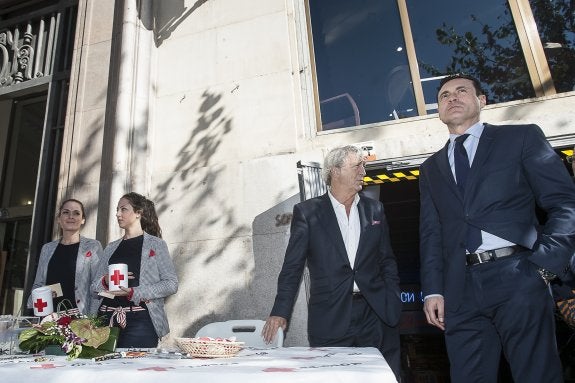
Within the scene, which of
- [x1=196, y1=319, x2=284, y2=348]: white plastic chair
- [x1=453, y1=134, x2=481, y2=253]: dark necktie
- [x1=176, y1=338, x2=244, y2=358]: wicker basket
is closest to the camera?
[x1=176, y1=338, x2=244, y2=358]: wicker basket

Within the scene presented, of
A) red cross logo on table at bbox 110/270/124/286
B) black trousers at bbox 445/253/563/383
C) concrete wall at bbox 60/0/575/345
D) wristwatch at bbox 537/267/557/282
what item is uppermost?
concrete wall at bbox 60/0/575/345

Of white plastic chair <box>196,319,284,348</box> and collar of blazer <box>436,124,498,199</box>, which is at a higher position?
collar of blazer <box>436,124,498,199</box>

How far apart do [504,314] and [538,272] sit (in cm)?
25

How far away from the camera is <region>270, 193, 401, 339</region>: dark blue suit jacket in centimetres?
250

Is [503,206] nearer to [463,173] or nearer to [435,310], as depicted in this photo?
[463,173]

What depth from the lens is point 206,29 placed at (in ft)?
18.5

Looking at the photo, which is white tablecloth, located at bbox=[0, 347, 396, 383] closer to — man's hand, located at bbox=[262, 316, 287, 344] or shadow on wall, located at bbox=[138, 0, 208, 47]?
man's hand, located at bbox=[262, 316, 287, 344]

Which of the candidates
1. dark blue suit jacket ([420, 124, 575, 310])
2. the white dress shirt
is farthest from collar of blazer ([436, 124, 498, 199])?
the white dress shirt

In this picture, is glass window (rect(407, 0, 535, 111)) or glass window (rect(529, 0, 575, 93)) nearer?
glass window (rect(529, 0, 575, 93))

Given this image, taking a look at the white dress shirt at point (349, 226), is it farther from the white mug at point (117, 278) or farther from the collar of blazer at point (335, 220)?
the white mug at point (117, 278)

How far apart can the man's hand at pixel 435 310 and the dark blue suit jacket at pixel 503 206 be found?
46 millimetres

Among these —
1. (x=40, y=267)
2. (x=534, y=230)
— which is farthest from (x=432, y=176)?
(x=40, y=267)

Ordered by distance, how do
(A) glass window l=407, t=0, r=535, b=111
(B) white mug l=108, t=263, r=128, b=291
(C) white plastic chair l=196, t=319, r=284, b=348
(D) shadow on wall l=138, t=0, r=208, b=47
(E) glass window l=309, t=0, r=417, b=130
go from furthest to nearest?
1. (D) shadow on wall l=138, t=0, r=208, b=47
2. (E) glass window l=309, t=0, r=417, b=130
3. (A) glass window l=407, t=0, r=535, b=111
4. (C) white plastic chair l=196, t=319, r=284, b=348
5. (B) white mug l=108, t=263, r=128, b=291

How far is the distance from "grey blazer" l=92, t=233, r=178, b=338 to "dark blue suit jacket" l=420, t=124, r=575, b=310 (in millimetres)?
1836
